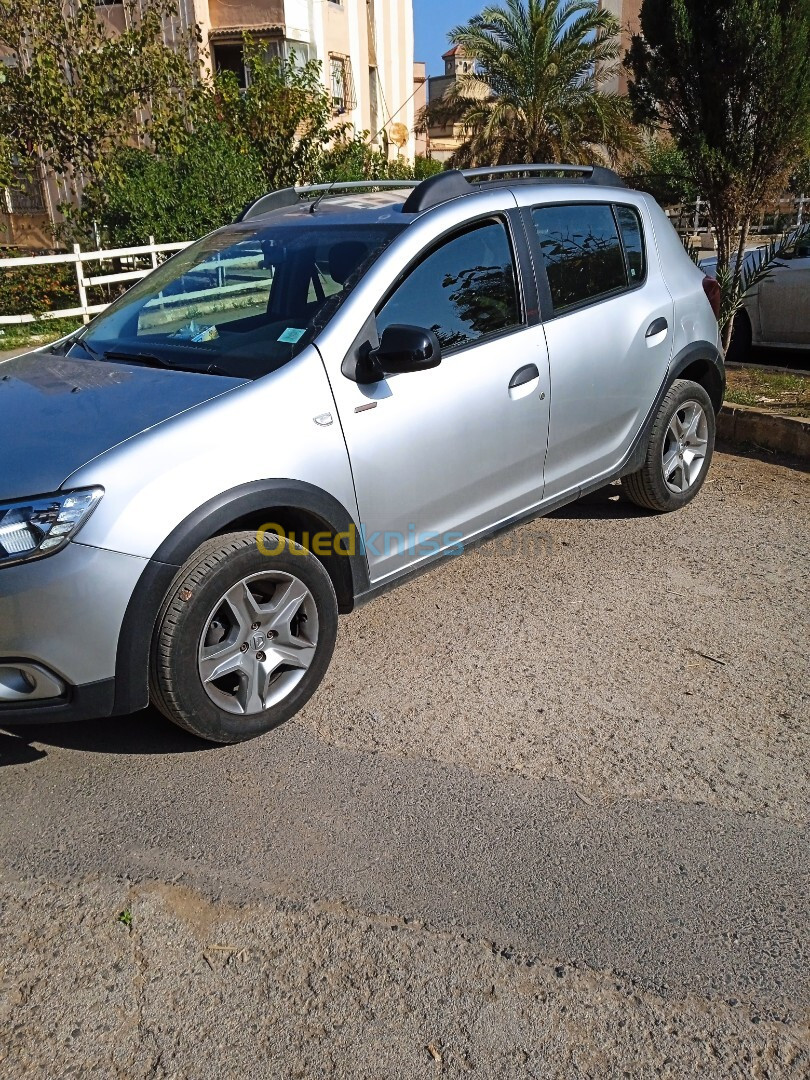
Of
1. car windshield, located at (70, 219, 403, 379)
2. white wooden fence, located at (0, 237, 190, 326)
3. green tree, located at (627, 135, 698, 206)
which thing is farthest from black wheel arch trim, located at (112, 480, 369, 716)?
white wooden fence, located at (0, 237, 190, 326)

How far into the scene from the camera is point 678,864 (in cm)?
271

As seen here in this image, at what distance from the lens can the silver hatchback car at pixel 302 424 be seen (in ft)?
9.39

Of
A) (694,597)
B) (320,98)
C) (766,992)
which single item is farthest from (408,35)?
(766,992)

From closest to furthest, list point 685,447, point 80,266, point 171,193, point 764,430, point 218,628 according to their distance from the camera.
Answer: point 218,628 < point 685,447 < point 764,430 < point 80,266 < point 171,193

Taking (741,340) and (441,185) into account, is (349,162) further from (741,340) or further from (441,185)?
(441,185)

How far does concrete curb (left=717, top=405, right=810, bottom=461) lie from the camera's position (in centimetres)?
637

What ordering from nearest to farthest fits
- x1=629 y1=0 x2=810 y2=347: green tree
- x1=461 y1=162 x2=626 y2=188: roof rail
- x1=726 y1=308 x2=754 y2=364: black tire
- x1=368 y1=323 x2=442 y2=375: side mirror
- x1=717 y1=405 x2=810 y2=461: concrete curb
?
x1=368 y1=323 x2=442 y2=375: side mirror
x1=461 y1=162 x2=626 y2=188: roof rail
x1=717 y1=405 x2=810 y2=461: concrete curb
x1=629 y1=0 x2=810 y2=347: green tree
x1=726 y1=308 x2=754 y2=364: black tire

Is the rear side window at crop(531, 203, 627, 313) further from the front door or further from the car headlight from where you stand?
the car headlight

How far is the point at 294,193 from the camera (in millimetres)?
5070

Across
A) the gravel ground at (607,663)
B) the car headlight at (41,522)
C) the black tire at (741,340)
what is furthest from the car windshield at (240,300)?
the black tire at (741,340)

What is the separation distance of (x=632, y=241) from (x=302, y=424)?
2.48m

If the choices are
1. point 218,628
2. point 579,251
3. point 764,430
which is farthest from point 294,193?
point 764,430

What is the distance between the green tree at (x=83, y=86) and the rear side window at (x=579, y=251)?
43.0 ft

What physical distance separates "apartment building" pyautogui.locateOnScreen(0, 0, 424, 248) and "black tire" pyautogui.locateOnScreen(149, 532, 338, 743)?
58.8 ft
